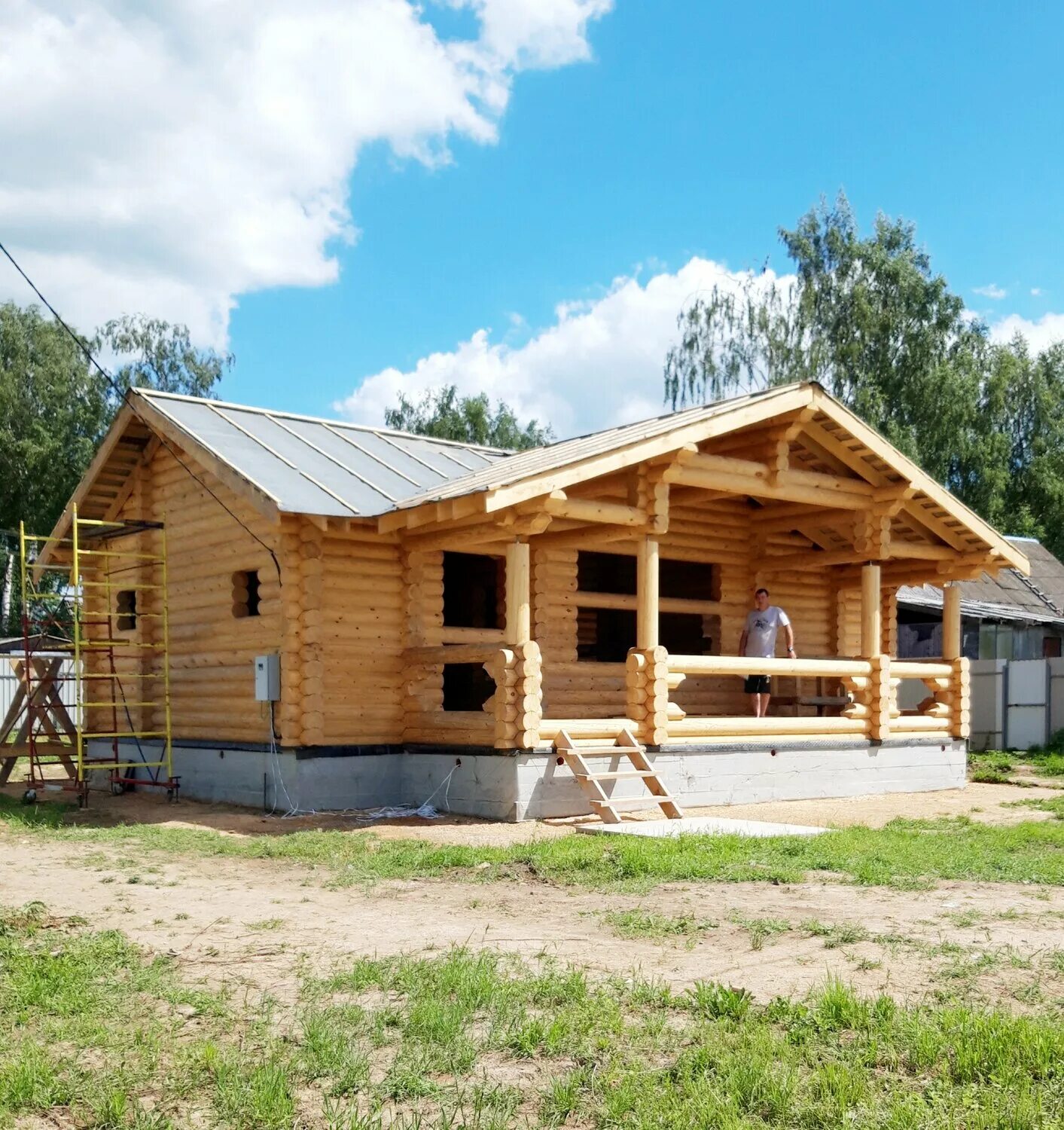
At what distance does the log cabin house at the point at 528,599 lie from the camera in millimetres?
13734

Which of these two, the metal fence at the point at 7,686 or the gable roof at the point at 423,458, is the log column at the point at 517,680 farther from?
the metal fence at the point at 7,686

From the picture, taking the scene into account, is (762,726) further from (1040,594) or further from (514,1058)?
(1040,594)

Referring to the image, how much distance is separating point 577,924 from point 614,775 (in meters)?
5.26

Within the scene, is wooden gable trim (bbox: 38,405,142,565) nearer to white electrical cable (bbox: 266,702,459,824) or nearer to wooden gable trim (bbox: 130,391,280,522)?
wooden gable trim (bbox: 130,391,280,522)

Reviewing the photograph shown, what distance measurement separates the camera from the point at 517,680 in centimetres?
1310

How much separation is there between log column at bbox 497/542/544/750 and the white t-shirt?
474 centimetres

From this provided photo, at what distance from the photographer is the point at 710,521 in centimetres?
1856

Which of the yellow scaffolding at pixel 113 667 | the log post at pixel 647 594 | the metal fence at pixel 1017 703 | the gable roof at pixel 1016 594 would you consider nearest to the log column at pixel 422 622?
the log post at pixel 647 594

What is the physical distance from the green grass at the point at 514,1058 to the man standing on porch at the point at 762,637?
434 inches

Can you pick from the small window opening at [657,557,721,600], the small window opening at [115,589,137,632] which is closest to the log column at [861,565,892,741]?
the small window opening at [657,557,721,600]

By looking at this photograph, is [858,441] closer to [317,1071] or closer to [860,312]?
[317,1071]

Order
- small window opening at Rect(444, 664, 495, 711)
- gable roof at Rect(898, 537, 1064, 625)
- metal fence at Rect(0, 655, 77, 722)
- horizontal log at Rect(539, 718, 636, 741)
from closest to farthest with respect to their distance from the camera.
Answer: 1. horizontal log at Rect(539, 718, 636, 741)
2. small window opening at Rect(444, 664, 495, 711)
3. metal fence at Rect(0, 655, 77, 722)
4. gable roof at Rect(898, 537, 1064, 625)

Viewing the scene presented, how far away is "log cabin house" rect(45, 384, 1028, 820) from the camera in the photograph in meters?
13.7

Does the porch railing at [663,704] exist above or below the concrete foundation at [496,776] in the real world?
above
